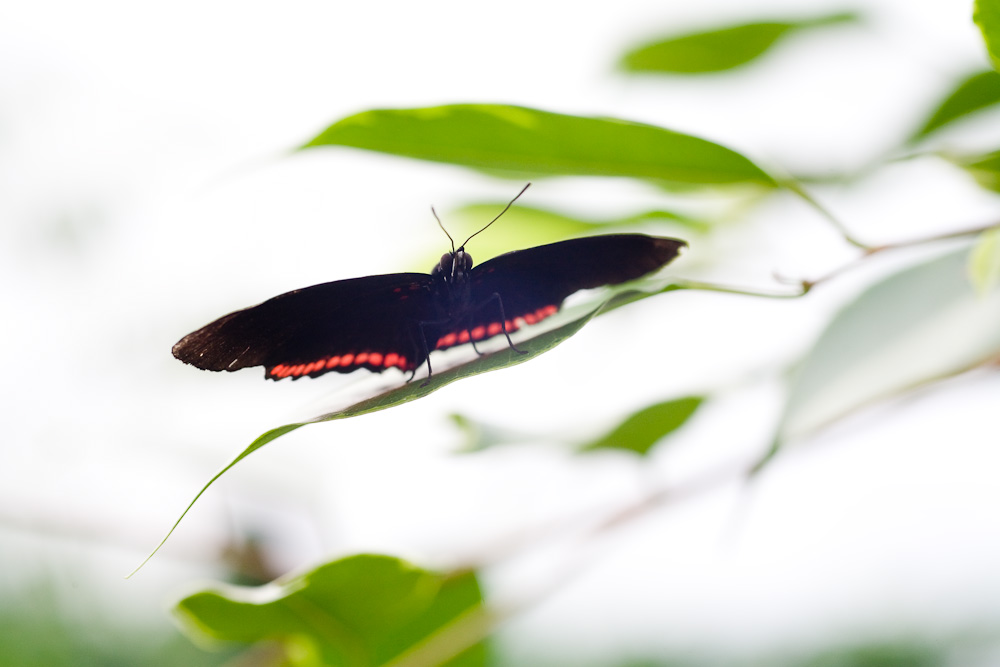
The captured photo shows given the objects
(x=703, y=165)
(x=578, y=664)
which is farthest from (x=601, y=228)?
(x=578, y=664)

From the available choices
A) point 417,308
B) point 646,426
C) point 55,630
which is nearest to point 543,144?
point 417,308

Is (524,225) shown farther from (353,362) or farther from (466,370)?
(466,370)

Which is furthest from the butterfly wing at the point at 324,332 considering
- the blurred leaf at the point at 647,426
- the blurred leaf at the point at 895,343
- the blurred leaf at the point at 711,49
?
the blurred leaf at the point at 711,49

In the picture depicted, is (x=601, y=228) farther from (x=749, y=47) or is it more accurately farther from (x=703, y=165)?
(x=749, y=47)

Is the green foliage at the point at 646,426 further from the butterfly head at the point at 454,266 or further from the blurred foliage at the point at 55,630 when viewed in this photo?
the blurred foliage at the point at 55,630

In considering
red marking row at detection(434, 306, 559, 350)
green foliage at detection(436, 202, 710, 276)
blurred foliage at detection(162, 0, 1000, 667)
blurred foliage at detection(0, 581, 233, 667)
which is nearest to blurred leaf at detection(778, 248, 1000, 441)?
blurred foliage at detection(162, 0, 1000, 667)
